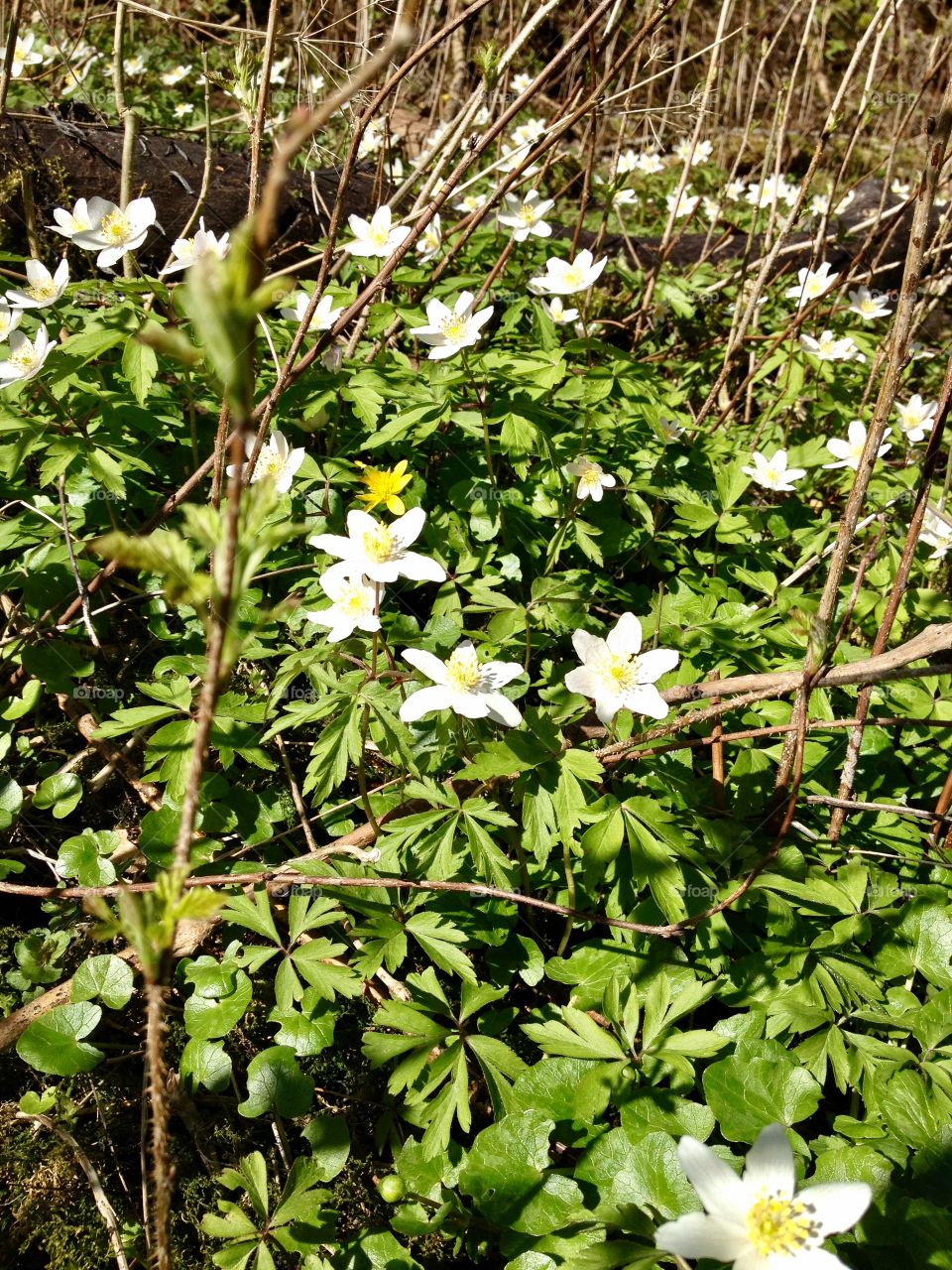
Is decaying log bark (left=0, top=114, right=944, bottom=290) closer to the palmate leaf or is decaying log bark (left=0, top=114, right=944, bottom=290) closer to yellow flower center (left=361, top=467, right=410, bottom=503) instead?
yellow flower center (left=361, top=467, right=410, bottom=503)

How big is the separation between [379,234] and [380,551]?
5.60 ft

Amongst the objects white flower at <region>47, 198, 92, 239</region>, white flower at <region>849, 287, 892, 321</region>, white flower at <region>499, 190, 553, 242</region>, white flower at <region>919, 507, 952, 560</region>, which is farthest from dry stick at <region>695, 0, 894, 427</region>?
white flower at <region>47, 198, 92, 239</region>

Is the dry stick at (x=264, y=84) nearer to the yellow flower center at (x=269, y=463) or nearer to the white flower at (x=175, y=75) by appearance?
the yellow flower center at (x=269, y=463)

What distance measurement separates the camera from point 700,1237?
1.39 m

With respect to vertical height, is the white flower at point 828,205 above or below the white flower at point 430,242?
above

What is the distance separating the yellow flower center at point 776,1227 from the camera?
145 centimetres

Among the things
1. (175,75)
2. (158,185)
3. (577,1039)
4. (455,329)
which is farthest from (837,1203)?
(175,75)

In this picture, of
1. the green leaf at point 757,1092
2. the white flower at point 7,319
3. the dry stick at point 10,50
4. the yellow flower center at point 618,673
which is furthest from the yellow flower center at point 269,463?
the green leaf at point 757,1092

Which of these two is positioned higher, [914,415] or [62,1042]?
[914,415]

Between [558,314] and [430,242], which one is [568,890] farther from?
[430,242]

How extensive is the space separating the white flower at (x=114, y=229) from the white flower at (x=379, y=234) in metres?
0.70

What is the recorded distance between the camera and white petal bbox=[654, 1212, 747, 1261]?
1.35m

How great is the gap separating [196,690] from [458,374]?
133cm

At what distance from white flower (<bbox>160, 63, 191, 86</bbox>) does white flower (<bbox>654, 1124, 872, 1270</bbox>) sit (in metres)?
8.19
